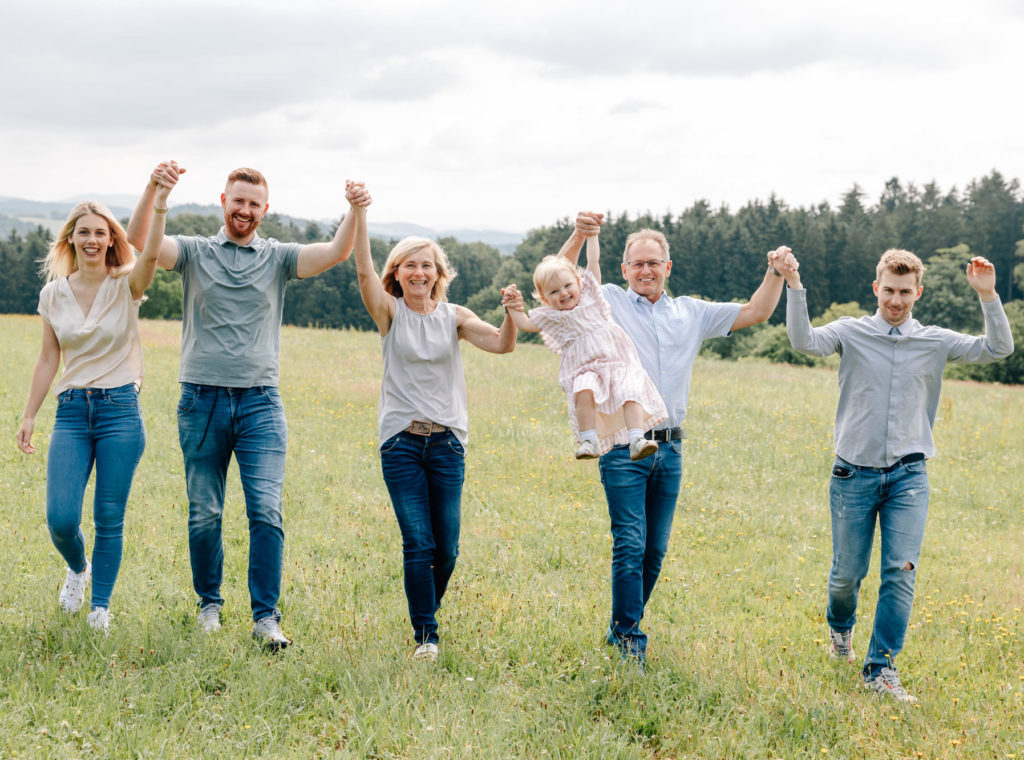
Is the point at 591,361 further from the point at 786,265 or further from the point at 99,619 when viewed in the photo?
the point at 99,619

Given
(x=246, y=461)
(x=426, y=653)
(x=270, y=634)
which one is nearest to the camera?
(x=426, y=653)

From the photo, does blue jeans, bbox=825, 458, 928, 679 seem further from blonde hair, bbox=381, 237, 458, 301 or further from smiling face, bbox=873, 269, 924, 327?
blonde hair, bbox=381, 237, 458, 301

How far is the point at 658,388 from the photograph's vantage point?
5.11 metres

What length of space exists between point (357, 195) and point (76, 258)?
1.93 metres

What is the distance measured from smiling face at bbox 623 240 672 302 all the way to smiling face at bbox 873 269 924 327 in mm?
1246

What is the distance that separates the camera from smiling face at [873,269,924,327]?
4.96 metres

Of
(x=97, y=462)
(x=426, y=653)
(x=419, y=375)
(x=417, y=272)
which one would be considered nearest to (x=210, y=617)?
(x=97, y=462)

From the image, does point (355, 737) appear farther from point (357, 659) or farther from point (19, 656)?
point (19, 656)

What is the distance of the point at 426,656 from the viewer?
489 cm

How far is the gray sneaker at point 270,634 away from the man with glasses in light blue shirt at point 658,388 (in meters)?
1.95

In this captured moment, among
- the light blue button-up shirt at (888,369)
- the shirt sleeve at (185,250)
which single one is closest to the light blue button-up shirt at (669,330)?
the light blue button-up shirt at (888,369)

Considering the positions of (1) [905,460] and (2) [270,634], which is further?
(2) [270,634]

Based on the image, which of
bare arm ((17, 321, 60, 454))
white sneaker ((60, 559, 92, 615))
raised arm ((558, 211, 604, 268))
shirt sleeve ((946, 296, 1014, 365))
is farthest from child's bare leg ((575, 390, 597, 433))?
white sneaker ((60, 559, 92, 615))

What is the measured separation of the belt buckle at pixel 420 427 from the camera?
4902 mm
